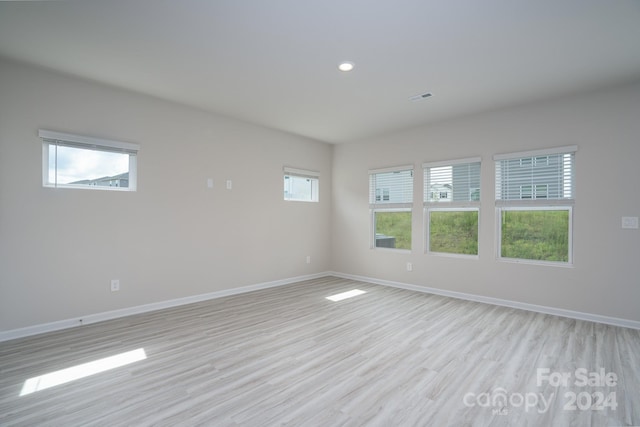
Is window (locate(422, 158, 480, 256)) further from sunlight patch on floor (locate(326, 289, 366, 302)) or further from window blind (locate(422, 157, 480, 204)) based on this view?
sunlight patch on floor (locate(326, 289, 366, 302))

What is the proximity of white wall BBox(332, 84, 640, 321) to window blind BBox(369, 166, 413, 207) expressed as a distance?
148mm

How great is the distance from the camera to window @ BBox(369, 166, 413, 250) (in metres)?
5.26

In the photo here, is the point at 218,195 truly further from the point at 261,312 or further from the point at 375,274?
the point at 375,274

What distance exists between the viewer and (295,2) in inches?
85.5

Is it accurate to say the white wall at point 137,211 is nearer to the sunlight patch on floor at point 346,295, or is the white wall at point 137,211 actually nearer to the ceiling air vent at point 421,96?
the sunlight patch on floor at point 346,295

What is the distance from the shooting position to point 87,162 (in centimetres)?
350

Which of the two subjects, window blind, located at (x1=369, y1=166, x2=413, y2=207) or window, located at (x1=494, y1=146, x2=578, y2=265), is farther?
window blind, located at (x1=369, y1=166, x2=413, y2=207)

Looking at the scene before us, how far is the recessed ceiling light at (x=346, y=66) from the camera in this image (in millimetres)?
3018

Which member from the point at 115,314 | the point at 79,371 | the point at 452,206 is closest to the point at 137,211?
the point at 115,314

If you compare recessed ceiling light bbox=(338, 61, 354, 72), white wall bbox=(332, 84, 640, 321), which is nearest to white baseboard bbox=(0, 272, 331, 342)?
white wall bbox=(332, 84, 640, 321)

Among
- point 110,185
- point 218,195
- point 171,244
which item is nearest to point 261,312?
point 171,244

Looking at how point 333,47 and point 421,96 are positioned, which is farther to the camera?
point 421,96

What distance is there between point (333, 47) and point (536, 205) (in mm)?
3248

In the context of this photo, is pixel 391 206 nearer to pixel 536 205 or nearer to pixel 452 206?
pixel 452 206
